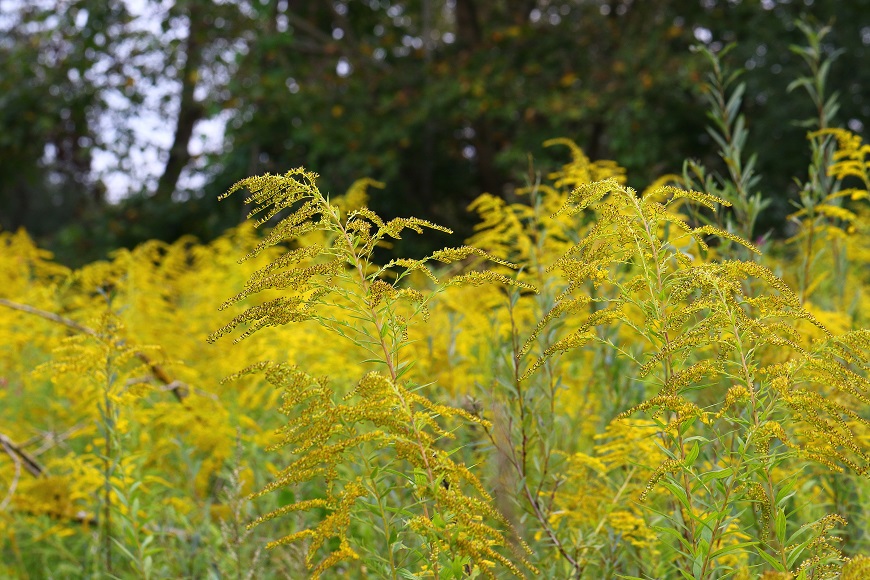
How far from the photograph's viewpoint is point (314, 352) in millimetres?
3754

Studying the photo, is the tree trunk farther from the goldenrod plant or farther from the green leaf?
the green leaf

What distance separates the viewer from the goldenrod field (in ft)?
4.76

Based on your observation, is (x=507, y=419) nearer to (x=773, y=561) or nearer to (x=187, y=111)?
(x=773, y=561)

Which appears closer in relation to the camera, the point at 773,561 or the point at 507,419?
the point at 773,561

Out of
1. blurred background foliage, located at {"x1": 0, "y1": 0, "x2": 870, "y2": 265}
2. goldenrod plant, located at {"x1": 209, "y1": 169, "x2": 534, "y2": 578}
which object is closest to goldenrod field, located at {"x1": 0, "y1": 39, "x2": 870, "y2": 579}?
goldenrod plant, located at {"x1": 209, "y1": 169, "x2": 534, "y2": 578}

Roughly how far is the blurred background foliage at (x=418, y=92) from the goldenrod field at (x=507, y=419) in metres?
5.21

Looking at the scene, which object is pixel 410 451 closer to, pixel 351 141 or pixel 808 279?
→ pixel 808 279

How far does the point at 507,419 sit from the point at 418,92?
28.9 ft

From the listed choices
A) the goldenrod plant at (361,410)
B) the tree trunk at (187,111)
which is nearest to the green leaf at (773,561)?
the goldenrod plant at (361,410)

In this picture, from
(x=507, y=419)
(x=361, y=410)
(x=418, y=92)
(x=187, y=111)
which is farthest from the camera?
(x=187, y=111)

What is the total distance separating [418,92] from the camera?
10641mm

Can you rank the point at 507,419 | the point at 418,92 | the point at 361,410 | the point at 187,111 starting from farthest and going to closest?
the point at 187,111, the point at 418,92, the point at 507,419, the point at 361,410

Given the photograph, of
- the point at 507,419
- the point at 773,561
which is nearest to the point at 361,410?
the point at 773,561

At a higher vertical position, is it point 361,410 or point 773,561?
point 361,410
